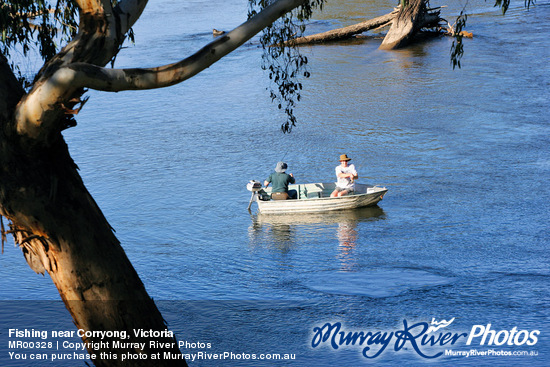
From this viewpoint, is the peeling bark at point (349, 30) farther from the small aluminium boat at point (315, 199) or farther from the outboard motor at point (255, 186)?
the outboard motor at point (255, 186)

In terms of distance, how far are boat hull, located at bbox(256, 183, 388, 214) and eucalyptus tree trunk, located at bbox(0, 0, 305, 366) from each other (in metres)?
9.72

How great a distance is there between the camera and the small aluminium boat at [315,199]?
15.3 m

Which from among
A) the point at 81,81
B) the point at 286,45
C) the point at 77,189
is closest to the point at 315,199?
the point at 286,45

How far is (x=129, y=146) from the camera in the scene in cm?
2156

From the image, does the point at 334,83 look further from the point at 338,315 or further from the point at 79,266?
the point at 79,266

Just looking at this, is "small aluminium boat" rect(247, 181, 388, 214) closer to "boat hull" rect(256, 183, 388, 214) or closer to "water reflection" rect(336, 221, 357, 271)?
"boat hull" rect(256, 183, 388, 214)

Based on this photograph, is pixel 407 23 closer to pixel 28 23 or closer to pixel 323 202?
pixel 323 202

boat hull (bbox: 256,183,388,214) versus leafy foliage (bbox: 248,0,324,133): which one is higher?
leafy foliage (bbox: 248,0,324,133)

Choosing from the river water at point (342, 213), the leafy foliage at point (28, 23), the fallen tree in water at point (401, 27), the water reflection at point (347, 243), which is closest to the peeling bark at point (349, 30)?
the fallen tree in water at point (401, 27)

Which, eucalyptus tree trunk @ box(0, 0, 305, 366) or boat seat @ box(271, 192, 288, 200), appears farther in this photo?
boat seat @ box(271, 192, 288, 200)

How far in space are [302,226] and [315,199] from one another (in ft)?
2.23

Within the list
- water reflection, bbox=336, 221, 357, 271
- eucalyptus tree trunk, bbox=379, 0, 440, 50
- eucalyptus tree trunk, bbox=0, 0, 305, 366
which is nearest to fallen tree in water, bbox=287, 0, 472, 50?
eucalyptus tree trunk, bbox=379, 0, 440, 50

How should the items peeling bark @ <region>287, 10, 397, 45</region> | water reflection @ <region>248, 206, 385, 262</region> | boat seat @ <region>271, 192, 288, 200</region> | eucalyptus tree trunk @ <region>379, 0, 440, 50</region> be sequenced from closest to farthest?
water reflection @ <region>248, 206, 385, 262</region>
boat seat @ <region>271, 192, 288, 200</region>
eucalyptus tree trunk @ <region>379, 0, 440, 50</region>
peeling bark @ <region>287, 10, 397, 45</region>

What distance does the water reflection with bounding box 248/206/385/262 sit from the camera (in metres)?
14.0
